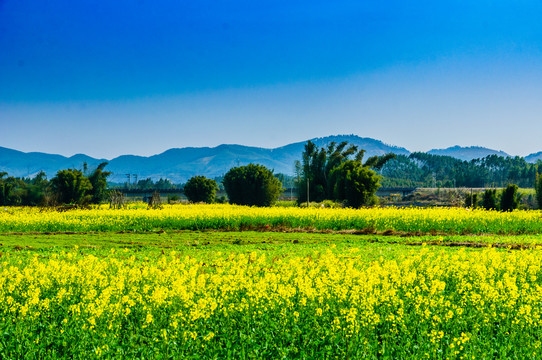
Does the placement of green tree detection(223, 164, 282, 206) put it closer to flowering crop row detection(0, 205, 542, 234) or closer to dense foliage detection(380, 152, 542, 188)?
flowering crop row detection(0, 205, 542, 234)

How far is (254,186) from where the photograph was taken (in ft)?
178

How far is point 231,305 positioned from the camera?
22.4ft

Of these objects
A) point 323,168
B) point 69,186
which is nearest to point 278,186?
point 323,168

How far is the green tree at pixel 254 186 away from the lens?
54.3 meters

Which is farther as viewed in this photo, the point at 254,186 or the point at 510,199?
the point at 254,186

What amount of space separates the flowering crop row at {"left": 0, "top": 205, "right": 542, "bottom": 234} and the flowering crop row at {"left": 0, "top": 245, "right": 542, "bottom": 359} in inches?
713

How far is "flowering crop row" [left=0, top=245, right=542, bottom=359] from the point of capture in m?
5.98

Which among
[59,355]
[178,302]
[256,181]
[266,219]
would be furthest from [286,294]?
[256,181]

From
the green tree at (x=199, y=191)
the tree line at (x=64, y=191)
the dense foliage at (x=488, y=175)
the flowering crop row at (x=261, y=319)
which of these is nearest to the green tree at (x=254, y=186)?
the green tree at (x=199, y=191)

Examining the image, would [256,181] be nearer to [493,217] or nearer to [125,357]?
[493,217]

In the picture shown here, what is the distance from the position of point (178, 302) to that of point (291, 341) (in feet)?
5.90

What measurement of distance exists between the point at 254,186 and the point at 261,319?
47525mm

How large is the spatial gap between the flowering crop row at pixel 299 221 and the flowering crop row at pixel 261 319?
59.4 ft

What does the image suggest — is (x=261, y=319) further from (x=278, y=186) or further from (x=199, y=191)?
(x=199, y=191)
